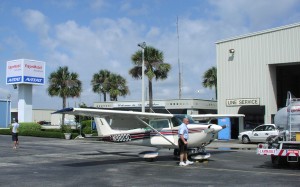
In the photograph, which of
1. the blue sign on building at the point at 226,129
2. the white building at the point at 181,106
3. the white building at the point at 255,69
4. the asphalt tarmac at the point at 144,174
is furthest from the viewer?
the white building at the point at 181,106

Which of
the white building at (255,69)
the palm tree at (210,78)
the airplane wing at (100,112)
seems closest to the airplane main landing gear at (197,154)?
the airplane wing at (100,112)

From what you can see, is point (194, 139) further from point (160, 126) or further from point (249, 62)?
point (249, 62)

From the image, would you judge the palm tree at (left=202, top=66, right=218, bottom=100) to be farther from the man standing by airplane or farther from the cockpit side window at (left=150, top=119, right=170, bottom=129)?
the man standing by airplane

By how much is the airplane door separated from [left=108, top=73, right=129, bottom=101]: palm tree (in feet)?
132

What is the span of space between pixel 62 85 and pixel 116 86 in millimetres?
12638

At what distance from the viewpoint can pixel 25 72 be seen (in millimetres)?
44875

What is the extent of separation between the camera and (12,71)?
45.8 m

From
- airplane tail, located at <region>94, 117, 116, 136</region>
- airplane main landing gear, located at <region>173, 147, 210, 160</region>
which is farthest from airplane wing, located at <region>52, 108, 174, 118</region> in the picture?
airplane main landing gear, located at <region>173, 147, 210, 160</region>

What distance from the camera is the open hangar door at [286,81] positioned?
35469 millimetres

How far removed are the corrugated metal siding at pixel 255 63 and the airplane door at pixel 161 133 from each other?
55.8ft

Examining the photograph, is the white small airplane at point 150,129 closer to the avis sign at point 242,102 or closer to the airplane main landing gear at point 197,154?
the airplane main landing gear at point 197,154

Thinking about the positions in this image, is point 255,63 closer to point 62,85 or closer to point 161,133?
point 161,133

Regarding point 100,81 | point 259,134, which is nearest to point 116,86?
point 100,81

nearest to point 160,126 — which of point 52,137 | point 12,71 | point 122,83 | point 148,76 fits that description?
point 148,76
